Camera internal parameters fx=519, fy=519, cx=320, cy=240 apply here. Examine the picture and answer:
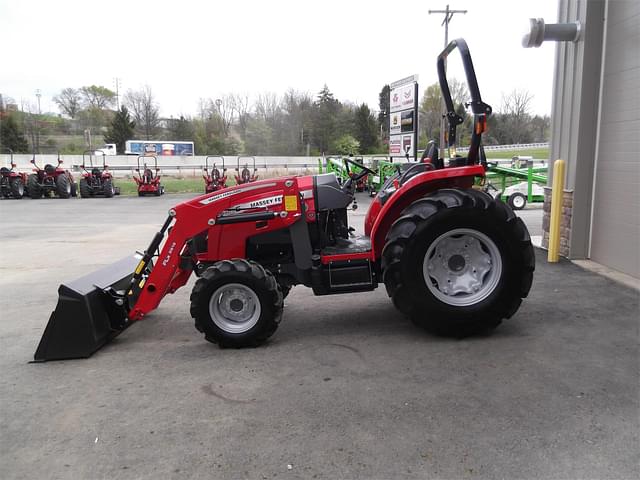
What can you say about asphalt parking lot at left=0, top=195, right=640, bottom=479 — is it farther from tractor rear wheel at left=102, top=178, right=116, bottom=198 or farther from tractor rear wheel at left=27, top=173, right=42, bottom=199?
tractor rear wheel at left=27, top=173, right=42, bottom=199

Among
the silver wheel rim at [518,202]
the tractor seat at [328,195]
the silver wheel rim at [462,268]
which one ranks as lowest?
the silver wheel rim at [518,202]

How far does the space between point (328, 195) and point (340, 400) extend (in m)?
1.94

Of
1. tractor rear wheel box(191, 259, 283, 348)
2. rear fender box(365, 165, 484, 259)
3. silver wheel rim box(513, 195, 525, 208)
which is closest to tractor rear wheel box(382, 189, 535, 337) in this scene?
rear fender box(365, 165, 484, 259)

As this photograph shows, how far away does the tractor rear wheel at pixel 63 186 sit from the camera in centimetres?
2111

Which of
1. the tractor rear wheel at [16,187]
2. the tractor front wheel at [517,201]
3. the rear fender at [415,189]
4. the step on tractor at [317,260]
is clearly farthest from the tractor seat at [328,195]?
the tractor rear wheel at [16,187]

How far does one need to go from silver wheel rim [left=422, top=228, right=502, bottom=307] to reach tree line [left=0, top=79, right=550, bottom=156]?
22.5 meters

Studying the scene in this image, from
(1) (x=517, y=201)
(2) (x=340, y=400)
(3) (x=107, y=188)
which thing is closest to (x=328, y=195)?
(2) (x=340, y=400)

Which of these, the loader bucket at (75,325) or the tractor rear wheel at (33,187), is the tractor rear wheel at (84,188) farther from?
the loader bucket at (75,325)

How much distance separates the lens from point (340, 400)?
334cm

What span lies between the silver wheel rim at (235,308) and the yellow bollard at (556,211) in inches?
183

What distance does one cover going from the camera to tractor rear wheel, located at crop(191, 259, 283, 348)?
417 centimetres

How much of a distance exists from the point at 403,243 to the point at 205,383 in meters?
1.85

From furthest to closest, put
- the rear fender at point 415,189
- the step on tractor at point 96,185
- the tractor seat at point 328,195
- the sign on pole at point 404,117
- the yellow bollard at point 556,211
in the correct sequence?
1. the step on tractor at point 96,185
2. the sign on pole at point 404,117
3. the yellow bollard at point 556,211
4. the tractor seat at point 328,195
5. the rear fender at point 415,189

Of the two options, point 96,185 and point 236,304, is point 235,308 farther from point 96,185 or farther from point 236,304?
point 96,185
